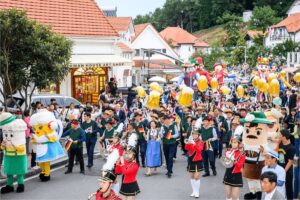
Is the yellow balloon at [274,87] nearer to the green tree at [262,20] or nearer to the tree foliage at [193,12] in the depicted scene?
the green tree at [262,20]

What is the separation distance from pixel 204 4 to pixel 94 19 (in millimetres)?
82142

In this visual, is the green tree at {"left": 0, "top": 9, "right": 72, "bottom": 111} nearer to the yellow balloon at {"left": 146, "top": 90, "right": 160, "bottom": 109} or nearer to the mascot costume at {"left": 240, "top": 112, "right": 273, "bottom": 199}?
the yellow balloon at {"left": 146, "top": 90, "right": 160, "bottom": 109}

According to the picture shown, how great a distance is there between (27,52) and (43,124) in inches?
114

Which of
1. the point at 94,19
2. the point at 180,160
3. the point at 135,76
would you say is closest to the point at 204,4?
the point at 135,76

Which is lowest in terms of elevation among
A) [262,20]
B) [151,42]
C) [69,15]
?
[69,15]

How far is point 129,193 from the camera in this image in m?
9.72

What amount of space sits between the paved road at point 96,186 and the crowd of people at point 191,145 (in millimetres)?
289

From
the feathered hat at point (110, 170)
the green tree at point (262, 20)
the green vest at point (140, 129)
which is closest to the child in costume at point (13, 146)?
the feathered hat at point (110, 170)

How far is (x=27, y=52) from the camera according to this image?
14.6m

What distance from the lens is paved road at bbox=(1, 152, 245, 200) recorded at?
11.6 m

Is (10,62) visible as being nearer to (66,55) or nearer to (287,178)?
(66,55)

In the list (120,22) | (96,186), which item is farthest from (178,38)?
(96,186)

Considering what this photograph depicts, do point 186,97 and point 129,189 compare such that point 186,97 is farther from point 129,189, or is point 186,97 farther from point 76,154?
point 129,189

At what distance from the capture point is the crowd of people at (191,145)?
9.60 meters
